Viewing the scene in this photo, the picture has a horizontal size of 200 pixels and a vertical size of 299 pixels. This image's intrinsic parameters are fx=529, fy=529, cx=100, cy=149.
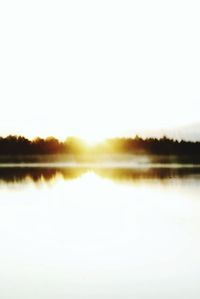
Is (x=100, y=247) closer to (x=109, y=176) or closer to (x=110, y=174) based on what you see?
(x=109, y=176)

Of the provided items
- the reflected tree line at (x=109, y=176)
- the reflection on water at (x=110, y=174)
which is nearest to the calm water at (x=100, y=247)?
the reflected tree line at (x=109, y=176)

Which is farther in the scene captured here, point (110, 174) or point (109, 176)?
point (110, 174)

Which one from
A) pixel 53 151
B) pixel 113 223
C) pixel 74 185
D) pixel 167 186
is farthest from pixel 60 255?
pixel 53 151

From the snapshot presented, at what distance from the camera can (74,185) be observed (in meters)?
25.2

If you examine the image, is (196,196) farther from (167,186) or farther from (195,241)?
(195,241)

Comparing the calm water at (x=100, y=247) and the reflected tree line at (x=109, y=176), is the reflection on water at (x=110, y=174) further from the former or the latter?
the calm water at (x=100, y=247)

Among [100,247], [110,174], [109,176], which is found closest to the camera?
[100,247]

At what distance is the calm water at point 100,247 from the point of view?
7750mm

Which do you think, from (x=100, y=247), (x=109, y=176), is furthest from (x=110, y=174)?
(x=100, y=247)

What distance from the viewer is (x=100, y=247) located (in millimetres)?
10500

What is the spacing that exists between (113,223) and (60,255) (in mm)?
3985

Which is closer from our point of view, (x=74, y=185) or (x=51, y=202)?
(x=51, y=202)

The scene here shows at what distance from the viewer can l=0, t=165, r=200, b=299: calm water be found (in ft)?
25.4

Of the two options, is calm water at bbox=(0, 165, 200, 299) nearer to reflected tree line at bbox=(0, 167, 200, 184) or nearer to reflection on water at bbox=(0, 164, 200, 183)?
reflected tree line at bbox=(0, 167, 200, 184)
